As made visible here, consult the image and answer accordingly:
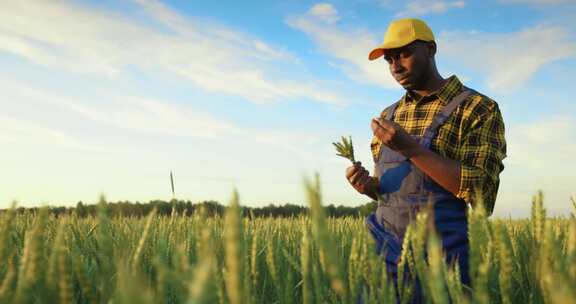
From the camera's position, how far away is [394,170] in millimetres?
2881

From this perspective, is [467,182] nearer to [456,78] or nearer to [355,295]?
[456,78]

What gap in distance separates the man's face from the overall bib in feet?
0.77

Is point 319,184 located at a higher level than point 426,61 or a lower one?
lower

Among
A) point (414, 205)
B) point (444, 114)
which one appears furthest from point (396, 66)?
point (414, 205)

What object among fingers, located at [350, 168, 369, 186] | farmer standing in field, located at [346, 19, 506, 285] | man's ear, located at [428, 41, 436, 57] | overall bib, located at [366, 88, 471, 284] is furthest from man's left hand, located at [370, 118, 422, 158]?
man's ear, located at [428, 41, 436, 57]

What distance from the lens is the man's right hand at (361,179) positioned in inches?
118

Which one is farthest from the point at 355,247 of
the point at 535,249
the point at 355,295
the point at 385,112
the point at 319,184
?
the point at 385,112

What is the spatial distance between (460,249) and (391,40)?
1.24m

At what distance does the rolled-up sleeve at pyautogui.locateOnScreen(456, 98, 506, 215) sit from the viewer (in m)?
2.60

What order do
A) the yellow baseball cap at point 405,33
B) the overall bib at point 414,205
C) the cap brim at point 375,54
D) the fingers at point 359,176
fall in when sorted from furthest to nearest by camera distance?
the cap brim at point 375,54, the fingers at point 359,176, the yellow baseball cap at point 405,33, the overall bib at point 414,205

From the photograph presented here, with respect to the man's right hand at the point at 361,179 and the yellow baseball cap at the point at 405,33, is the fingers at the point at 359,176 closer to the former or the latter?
the man's right hand at the point at 361,179

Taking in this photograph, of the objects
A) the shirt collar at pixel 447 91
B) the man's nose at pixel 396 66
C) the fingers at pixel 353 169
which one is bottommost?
the fingers at pixel 353 169

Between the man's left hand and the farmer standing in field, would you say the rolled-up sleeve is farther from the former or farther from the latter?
the man's left hand

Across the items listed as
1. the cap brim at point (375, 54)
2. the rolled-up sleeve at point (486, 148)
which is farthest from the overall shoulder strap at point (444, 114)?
the cap brim at point (375, 54)
